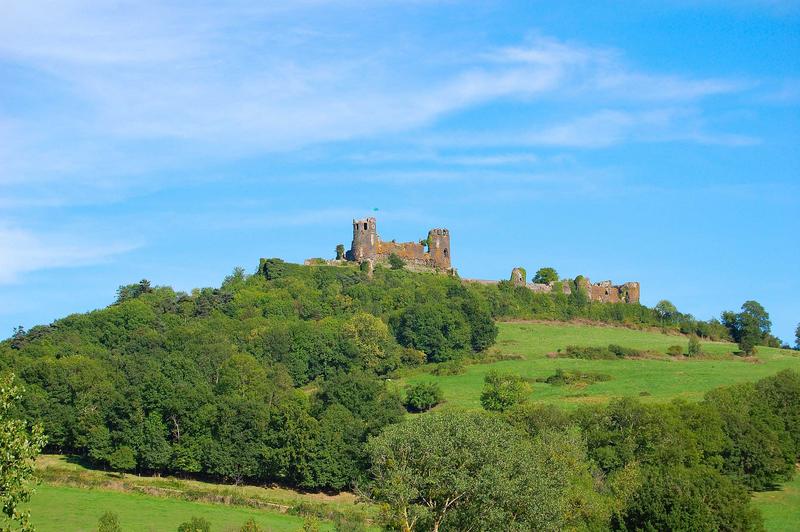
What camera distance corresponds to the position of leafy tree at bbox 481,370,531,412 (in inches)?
3292

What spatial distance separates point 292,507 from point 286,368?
1543 inches

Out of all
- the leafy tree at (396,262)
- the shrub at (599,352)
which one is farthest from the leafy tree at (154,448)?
the leafy tree at (396,262)

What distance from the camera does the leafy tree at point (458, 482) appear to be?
42.8 metres

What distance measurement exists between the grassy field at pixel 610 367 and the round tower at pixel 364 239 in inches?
802

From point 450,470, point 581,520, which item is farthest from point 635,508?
point 450,470

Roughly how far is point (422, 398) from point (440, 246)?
49867mm

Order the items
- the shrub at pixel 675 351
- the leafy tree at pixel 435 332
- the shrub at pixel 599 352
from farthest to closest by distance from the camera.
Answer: the shrub at pixel 675 351 → the leafy tree at pixel 435 332 → the shrub at pixel 599 352

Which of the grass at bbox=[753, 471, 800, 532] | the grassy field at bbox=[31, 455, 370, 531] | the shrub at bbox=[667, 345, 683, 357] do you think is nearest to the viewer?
the grassy field at bbox=[31, 455, 370, 531]

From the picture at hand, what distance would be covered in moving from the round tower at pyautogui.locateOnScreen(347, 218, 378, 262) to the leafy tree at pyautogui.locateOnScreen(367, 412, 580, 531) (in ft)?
291

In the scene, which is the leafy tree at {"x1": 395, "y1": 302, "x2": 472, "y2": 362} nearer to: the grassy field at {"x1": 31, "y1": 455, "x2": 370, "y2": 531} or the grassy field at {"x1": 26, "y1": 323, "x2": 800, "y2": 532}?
the grassy field at {"x1": 26, "y1": 323, "x2": 800, "y2": 532}

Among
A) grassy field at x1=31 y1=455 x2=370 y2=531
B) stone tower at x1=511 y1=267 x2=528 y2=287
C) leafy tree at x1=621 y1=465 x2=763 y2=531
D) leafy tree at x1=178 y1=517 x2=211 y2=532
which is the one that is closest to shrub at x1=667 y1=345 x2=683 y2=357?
stone tower at x1=511 y1=267 x2=528 y2=287

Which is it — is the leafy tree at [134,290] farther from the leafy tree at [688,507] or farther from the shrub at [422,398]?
the leafy tree at [688,507]

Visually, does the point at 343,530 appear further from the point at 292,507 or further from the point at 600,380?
the point at 600,380

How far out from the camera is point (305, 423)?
77.1 metres
